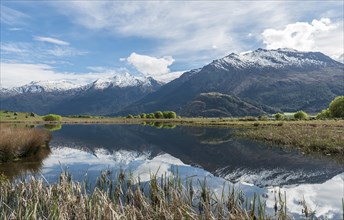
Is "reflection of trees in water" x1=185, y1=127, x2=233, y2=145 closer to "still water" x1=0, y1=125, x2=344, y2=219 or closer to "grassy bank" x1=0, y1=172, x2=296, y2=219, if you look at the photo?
"still water" x1=0, y1=125, x2=344, y2=219

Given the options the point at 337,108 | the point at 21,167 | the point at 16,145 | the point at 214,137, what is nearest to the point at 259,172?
the point at 21,167

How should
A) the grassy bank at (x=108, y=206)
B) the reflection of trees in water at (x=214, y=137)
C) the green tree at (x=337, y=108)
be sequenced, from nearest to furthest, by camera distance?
1. the grassy bank at (x=108, y=206)
2. the reflection of trees in water at (x=214, y=137)
3. the green tree at (x=337, y=108)

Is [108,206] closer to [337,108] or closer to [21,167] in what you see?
[21,167]

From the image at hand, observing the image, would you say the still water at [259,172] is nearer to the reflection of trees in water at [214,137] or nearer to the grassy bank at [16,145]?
the grassy bank at [16,145]

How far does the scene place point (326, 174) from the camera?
114ft

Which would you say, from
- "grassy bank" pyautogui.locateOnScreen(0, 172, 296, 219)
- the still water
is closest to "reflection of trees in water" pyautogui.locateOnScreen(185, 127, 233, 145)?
the still water

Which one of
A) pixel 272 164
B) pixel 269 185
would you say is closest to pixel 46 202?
pixel 269 185

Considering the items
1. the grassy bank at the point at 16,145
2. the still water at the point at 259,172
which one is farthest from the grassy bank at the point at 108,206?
the grassy bank at the point at 16,145

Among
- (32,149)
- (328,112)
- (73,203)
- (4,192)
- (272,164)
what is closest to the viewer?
(73,203)

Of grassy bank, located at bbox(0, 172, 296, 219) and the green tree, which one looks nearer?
grassy bank, located at bbox(0, 172, 296, 219)

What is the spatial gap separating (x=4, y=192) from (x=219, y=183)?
18.1 metres

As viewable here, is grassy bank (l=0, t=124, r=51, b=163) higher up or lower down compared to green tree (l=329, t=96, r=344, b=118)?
lower down

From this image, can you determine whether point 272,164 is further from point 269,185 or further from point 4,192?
point 4,192

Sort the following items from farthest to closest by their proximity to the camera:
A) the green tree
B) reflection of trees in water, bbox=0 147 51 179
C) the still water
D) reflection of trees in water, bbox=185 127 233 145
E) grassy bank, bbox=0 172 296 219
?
the green tree < reflection of trees in water, bbox=185 127 233 145 < reflection of trees in water, bbox=0 147 51 179 < the still water < grassy bank, bbox=0 172 296 219
